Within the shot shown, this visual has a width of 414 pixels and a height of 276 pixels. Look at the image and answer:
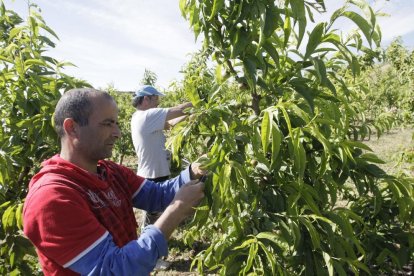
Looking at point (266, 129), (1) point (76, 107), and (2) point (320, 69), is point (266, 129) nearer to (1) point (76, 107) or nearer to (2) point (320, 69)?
(2) point (320, 69)

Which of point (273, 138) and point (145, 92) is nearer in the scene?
point (273, 138)

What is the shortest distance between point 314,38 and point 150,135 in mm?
3178

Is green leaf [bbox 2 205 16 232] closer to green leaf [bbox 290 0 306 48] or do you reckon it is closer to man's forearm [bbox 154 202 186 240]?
man's forearm [bbox 154 202 186 240]

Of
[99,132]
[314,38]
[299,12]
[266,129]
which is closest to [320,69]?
[314,38]

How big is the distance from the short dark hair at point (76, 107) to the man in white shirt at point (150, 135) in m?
2.61

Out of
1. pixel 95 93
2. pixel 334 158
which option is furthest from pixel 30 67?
pixel 334 158

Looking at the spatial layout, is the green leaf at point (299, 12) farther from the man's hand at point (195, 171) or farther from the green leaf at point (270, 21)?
the man's hand at point (195, 171)

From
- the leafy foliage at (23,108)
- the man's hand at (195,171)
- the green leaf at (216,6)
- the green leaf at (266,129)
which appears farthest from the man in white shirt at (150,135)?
the green leaf at (266,129)

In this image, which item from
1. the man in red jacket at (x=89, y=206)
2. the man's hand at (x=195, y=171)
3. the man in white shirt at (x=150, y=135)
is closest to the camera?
the man in red jacket at (x=89, y=206)

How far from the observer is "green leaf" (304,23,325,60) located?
1642 mm

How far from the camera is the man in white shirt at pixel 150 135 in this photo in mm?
4449

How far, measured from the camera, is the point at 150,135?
460 centimetres

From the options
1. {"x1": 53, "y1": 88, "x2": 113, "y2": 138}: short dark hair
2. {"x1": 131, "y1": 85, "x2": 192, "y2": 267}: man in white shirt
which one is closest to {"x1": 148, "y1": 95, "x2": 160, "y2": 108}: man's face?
{"x1": 131, "y1": 85, "x2": 192, "y2": 267}: man in white shirt

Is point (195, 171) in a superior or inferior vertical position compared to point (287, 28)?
inferior
